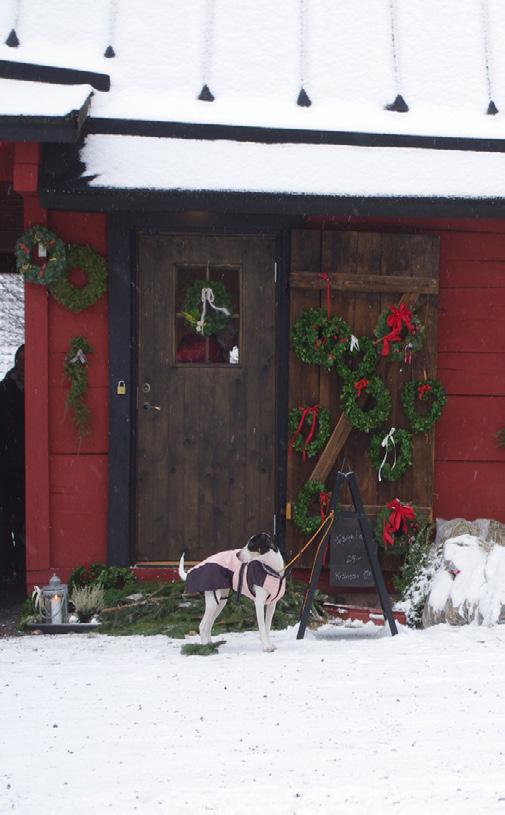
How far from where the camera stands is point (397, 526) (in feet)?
25.8

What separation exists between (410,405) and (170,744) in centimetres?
382

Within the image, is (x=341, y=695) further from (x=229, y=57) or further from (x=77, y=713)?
(x=229, y=57)

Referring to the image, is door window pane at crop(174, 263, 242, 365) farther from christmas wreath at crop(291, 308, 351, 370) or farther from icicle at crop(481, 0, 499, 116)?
icicle at crop(481, 0, 499, 116)

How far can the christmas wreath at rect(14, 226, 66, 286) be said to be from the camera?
765 cm

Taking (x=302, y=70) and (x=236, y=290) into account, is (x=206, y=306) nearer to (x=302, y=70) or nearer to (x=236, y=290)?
(x=236, y=290)

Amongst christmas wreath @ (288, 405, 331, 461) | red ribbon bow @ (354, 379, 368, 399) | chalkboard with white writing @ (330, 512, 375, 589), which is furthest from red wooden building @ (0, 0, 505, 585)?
chalkboard with white writing @ (330, 512, 375, 589)

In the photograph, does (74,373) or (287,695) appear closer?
(287,695)

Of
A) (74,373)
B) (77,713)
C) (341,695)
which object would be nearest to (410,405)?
(74,373)

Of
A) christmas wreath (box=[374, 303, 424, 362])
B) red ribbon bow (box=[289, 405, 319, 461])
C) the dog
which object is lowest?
the dog

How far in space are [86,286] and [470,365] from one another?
2917mm

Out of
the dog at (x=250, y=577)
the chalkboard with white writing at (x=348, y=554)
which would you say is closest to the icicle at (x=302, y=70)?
the chalkboard with white writing at (x=348, y=554)

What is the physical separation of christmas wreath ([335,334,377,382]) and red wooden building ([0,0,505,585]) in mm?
140

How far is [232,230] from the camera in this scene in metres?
7.96

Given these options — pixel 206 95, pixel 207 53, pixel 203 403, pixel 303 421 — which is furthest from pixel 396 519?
pixel 207 53
